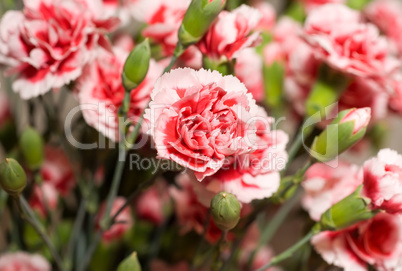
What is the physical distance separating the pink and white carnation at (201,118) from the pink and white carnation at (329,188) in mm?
127

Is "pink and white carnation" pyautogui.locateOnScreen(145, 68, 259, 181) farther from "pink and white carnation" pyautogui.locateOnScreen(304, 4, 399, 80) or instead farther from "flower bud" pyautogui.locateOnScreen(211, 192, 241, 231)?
"pink and white carnation" pyautogui.locateOnScreen(304, 4, 399, 80)

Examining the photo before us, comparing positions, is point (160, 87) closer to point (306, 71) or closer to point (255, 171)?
point (255, 171)

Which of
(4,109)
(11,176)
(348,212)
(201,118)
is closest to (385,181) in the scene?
(348,212)

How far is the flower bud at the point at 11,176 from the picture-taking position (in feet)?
1.30

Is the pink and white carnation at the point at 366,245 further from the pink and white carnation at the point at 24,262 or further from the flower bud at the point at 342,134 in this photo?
the pink and white carnation at the point at 24,262

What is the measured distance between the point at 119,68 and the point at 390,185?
0.26m

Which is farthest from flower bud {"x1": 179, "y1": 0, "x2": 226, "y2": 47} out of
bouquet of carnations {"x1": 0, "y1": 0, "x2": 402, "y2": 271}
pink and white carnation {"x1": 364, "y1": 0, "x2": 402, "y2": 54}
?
pink and white carnation {"x1": 364, "y1": 0, "x2": 402, "y2": 54}

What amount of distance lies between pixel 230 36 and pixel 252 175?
4.7 inches

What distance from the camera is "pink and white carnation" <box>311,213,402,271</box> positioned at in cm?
44

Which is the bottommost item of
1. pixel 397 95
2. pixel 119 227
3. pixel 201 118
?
pixel 119 227

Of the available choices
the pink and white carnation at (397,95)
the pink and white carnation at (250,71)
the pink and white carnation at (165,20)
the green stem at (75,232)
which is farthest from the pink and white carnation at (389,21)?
the green stem at (75,232)

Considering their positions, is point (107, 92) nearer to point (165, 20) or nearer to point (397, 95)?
point (165, 20)

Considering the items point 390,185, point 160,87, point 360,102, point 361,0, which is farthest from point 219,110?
point 361,0

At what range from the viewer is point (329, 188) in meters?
0.48
